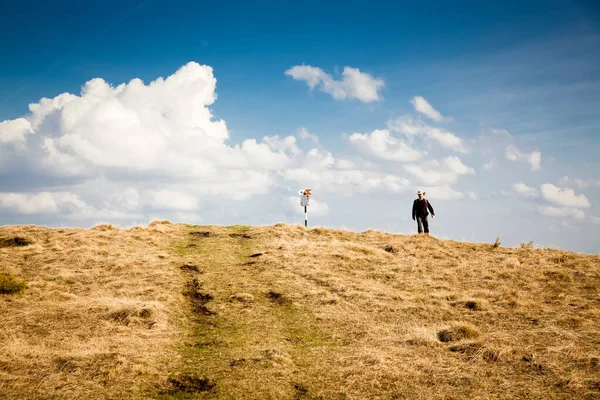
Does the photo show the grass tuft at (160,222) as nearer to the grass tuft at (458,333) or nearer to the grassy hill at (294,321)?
the grassy hill at (294,321)

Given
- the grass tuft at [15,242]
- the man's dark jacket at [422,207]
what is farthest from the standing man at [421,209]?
the grass tuft at [15,242]

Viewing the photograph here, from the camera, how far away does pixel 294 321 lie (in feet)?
43.9

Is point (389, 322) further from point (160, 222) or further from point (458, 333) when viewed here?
point (160, 222)

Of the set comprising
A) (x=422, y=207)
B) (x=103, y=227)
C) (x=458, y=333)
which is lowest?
(x=458, y=333)

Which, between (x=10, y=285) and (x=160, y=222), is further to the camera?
(x=160, y=222)

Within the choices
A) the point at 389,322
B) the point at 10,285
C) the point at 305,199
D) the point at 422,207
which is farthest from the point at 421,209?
the point at 10,285

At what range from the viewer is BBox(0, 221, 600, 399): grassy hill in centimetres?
886

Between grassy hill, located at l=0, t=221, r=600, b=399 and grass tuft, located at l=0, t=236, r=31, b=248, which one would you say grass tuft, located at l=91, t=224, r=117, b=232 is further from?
grass tuft, located at l=0, t=236, r=31, b=248

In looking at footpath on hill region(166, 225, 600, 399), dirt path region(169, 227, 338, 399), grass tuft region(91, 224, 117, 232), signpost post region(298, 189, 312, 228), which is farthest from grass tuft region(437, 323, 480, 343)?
grass tuft region(91, 224, 117, 232)

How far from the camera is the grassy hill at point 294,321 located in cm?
886

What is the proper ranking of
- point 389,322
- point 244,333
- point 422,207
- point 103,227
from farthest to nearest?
point 103,227 < point 422,207 < point 389,322 < point 244,333

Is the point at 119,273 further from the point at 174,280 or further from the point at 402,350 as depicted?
the point at 402,350

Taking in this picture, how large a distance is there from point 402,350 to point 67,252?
19428 millimetres

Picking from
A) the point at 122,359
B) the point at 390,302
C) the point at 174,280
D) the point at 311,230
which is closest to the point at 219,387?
the point at 122,359
